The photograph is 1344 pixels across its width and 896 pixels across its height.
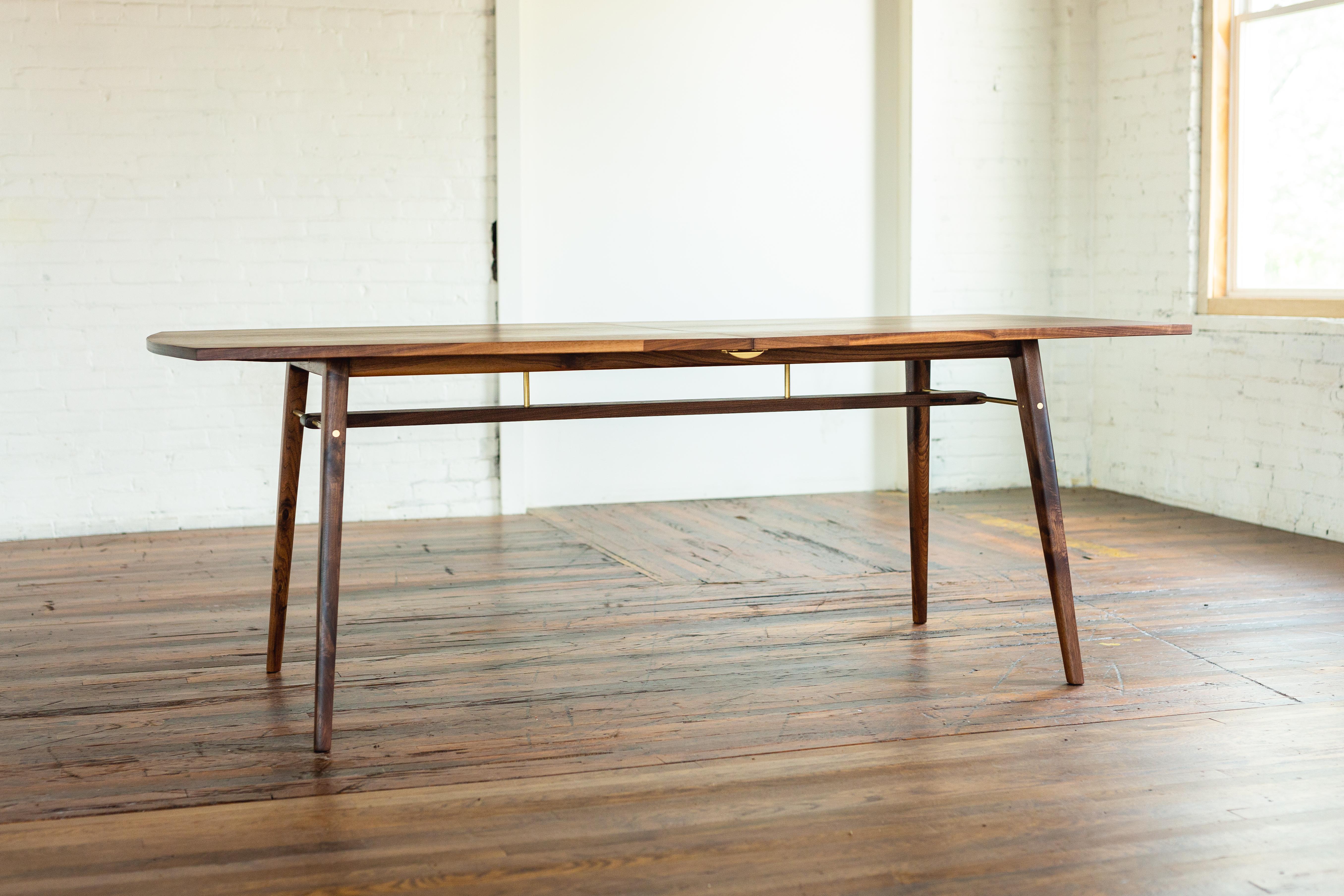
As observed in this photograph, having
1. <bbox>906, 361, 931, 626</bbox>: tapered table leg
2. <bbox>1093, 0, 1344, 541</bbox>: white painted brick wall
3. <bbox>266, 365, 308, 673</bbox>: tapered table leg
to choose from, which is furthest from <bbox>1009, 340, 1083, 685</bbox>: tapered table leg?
<bbox>1093, 0, 1344, 541</bbox>: white painted brick wall

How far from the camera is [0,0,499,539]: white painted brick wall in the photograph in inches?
183

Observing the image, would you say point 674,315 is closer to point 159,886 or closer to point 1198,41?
point 1198,41

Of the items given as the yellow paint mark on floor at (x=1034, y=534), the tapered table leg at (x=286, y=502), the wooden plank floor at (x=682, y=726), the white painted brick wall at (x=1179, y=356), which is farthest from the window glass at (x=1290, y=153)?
the tapered table leg at (x=286, y=502)

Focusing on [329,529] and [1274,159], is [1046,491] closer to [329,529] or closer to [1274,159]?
[329,529]

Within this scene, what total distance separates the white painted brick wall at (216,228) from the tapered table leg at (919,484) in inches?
95.4

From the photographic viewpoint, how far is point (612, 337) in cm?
247

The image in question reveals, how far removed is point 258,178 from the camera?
485 cm

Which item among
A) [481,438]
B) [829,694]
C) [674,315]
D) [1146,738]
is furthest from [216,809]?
[674,315]

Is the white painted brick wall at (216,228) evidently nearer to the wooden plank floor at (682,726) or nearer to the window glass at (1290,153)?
the wooden plank floor at (682,726)

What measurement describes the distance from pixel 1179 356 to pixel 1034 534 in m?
1.23

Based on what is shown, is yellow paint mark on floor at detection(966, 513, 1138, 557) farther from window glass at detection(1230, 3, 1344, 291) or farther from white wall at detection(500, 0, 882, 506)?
window glass at detection(1230, 3, 1344, 291)

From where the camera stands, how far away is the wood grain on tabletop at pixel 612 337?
86.8 inches

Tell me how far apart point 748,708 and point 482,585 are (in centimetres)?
→ 141

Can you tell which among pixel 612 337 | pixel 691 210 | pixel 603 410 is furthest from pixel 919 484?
pixel 691 210
